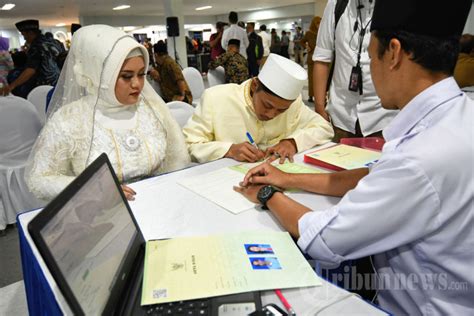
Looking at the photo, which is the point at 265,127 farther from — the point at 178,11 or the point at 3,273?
the point at 178,11

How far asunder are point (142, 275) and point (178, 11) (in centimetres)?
849

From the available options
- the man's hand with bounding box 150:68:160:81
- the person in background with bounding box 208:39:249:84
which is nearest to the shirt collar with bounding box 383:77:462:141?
the man's hand with bounding box 150:68:160:81

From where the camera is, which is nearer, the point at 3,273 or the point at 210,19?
the point at 3,273

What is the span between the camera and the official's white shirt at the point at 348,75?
188 centimetres

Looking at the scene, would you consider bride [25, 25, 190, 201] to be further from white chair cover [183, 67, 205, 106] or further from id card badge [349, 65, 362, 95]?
white chair cover [183, 67, 205, 106]

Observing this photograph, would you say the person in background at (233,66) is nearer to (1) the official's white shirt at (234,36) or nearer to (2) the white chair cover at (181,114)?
(1) the official's white shirt at (234,36)

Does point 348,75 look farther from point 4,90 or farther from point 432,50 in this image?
point 4,90

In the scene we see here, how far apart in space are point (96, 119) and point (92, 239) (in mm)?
932

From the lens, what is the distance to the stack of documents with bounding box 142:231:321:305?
74 centimetres

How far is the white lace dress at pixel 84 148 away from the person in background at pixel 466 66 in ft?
10.2

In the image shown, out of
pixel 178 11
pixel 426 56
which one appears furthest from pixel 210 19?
pixel 426 56

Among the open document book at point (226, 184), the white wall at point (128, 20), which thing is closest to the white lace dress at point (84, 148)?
the open document book at point (226, 184)

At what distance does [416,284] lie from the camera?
838 millimetres

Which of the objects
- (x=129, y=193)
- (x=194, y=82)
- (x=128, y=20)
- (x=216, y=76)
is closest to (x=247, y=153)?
(x=129, y=193)
